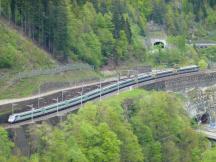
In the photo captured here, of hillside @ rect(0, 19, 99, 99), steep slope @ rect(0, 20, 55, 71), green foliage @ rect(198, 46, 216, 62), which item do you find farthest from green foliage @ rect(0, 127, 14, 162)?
green foliage @ rect(198, 46, 216, 62)

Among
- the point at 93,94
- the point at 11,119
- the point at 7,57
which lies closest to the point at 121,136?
the point at 11,119

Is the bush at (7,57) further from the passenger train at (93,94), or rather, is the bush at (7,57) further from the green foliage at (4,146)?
the green foliage at (4,146)

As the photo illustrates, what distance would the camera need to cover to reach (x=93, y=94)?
245ft

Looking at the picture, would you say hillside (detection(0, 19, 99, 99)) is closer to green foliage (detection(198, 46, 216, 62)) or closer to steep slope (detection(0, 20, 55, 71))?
steep slope (detection(0, 20, 55, 71))

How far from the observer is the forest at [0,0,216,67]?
84812 mm

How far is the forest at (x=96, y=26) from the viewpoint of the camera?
8481 centimetres

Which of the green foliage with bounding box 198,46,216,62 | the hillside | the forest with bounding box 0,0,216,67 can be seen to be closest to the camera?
the hillside

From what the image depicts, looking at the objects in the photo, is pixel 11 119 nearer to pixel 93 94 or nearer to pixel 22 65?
pixel 93 94

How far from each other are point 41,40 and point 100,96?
600 inches

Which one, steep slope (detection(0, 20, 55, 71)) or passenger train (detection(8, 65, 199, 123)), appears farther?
steep slope (detection(0, 20, 55, 71))

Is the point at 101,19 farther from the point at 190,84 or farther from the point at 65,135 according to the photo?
the point at 65,135

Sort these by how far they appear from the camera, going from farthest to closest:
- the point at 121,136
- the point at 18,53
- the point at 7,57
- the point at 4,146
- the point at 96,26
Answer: the point at 96,26
the point at 18,53
the point at 7,57
the point at 121,136
the point at 4,146

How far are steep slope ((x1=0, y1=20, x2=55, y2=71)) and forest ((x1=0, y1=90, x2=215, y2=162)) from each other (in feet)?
45.8

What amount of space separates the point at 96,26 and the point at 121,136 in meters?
42.8
